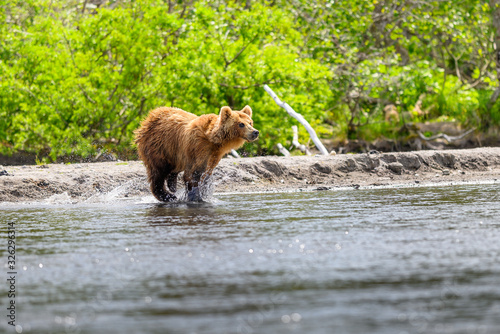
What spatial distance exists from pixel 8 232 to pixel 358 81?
540 inches

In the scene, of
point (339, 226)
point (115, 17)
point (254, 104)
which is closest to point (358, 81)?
point (254, 104)

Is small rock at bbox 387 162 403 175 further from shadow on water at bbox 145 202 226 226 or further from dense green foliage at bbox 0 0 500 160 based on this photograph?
shadow on water at bbox 145 202 226 226

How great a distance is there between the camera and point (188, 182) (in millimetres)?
9844

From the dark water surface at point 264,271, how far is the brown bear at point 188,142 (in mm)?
1511

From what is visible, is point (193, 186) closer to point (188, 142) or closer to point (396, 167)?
point (188, 142)

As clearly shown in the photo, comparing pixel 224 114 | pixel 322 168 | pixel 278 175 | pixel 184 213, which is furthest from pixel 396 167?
pixel 184 213

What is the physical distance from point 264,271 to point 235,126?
510 cm

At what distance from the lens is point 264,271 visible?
4.82 meters

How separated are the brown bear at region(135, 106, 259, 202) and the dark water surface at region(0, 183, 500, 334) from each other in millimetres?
1511

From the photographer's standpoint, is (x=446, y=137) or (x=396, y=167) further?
(x=446, y=137)

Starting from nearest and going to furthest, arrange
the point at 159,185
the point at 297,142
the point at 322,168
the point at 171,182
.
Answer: the point at 159,185 → the point at 171,182 → the point at 322,168 → the point at 297,142

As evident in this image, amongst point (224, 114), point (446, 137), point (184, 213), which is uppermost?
point (224, 114)

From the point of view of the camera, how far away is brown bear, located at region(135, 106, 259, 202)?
9.68m

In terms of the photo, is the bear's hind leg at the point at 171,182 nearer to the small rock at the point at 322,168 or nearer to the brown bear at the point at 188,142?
the brown bear at the point at 188,142
